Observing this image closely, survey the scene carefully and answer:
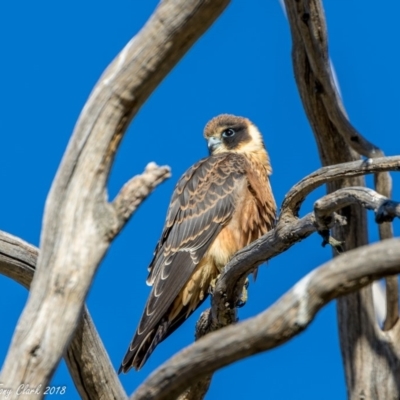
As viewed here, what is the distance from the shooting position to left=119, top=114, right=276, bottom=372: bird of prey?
17.7 ft

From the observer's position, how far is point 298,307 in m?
2.73

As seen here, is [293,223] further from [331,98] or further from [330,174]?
[331,98]

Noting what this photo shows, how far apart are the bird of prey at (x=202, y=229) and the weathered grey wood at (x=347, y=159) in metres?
0.55

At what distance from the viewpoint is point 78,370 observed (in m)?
4.30

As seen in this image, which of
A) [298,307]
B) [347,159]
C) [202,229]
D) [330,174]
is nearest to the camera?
[298,307]

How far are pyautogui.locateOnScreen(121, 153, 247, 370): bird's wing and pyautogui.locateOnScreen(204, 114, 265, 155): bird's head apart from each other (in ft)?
0.86

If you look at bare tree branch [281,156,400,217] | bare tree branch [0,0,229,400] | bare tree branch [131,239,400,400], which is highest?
bare tree branch [281,156,400,217]

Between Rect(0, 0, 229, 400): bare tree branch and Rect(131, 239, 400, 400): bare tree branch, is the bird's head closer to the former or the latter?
Rect(0, 0, 229, 400): bare tree branch

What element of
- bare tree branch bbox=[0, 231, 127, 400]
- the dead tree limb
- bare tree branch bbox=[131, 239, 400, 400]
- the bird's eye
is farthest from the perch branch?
bare tree branch bbox=[131, 239, 400, 400]

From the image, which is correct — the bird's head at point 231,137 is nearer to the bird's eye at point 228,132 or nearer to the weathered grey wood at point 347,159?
the bird's eye at point 228,132

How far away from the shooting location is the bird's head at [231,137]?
21.1 ft

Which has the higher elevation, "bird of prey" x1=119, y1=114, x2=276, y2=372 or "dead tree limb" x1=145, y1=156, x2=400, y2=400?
"bird of prey" x1=119, y1=114, x2=276, y2=372

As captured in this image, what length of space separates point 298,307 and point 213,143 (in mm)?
3809

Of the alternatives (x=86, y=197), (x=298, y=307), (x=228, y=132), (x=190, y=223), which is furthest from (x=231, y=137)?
(x=298, y=307)
